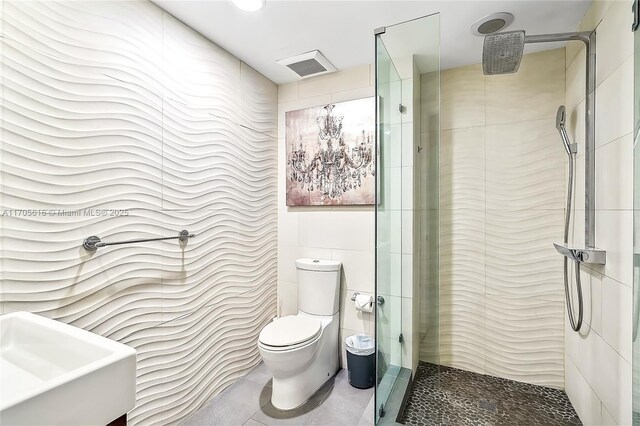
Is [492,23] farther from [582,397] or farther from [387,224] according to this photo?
[582,397]

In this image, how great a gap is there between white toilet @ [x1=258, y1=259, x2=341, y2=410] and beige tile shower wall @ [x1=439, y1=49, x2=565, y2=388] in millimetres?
851

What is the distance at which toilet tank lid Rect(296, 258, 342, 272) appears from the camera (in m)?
2.21

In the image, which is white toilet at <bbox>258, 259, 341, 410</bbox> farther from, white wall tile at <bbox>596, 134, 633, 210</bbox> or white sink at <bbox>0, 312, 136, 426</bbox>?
white wall tile at <bbox>596, 134, 633, 210</bbox>

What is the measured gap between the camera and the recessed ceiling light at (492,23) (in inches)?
65.1

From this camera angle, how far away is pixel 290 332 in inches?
73.2

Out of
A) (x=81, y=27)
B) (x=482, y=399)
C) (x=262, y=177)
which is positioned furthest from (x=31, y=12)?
(x=482, y=399)

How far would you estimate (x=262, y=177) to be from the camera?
A: 7.79 ft

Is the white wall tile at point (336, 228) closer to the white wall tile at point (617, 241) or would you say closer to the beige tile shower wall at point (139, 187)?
the beige tile shower wall at point (139, 187)

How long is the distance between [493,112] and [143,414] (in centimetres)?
277

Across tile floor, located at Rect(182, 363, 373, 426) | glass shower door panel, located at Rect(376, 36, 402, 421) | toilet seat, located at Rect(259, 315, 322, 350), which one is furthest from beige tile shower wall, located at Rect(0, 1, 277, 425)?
glass shower door panel, located at Rect(376, 36, 402, 421)

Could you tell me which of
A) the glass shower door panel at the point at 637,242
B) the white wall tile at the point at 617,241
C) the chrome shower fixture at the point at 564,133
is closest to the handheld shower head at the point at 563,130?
the chrome shower fixture at the point at 564,133

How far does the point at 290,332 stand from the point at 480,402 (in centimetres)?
123

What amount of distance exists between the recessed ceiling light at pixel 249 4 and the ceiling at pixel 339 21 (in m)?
0.05

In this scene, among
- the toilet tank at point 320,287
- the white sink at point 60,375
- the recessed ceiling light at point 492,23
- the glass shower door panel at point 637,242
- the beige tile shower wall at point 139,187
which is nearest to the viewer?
the white sink at point 60,375
